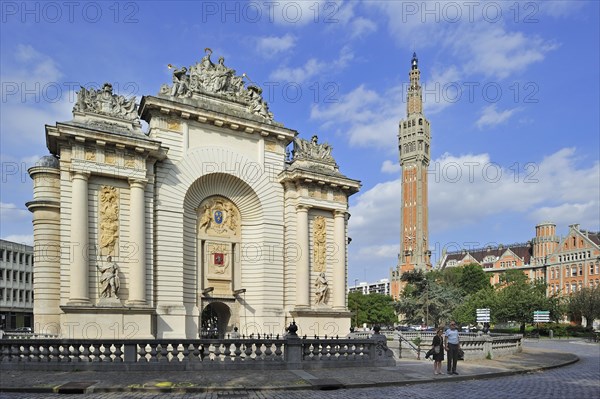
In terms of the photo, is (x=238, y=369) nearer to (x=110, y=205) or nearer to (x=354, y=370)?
(x=354, y=370)

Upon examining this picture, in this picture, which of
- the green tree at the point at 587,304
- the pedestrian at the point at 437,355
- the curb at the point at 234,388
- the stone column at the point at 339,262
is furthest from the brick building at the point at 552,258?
the curb at the point at 234,388

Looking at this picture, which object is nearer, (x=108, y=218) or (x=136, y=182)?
(x=108, y=218)

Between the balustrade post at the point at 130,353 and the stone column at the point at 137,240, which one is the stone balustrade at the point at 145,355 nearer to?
the balustrade post at the point at 130,353

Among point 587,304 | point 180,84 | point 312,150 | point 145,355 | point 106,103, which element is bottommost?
point 587,304

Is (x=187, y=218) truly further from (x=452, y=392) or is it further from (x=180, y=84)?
(x=452, y=392)

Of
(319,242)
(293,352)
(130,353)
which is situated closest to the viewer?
(130,353)

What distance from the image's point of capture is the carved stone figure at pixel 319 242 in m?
35.7

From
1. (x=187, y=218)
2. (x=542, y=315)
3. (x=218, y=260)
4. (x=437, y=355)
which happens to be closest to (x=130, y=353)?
(x=437, y=355)

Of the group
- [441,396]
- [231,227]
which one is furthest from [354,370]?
[231,227]

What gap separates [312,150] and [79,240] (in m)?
16.8

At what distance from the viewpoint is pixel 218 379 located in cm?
1664

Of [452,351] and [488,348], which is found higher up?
[452,351]

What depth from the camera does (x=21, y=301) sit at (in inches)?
3095

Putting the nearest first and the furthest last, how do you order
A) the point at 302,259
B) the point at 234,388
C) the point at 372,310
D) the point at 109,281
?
the point at 234,388, the point at 109,281, the point at 302,259, the point at 372,310
